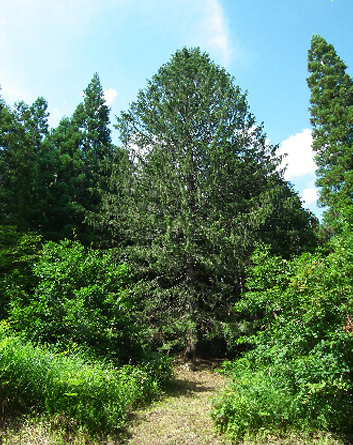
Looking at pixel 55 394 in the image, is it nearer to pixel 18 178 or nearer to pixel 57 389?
pixel 57 389

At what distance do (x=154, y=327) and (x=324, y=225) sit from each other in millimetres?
10018

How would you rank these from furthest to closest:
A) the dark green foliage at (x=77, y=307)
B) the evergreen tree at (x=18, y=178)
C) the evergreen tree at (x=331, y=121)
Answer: the evergreen tree at (x=331, y=121) < the evergreen tree at (x=18, y=178) < the dark green foliage at (x=77, y=307)

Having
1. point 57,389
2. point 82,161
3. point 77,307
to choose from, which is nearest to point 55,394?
point 57,389

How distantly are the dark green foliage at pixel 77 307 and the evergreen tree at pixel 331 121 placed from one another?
38.2ft

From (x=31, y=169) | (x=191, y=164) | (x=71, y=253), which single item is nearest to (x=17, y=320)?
(x=71, y=253)

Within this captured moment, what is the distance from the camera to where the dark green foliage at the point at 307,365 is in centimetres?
439

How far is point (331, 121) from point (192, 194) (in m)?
10.7

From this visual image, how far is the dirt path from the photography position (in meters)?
4.76

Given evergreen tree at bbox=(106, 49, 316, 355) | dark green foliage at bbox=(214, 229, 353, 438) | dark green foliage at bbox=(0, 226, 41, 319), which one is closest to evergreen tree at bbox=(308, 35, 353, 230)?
evergreen tree at bbox=(106, 49, 316, 355)

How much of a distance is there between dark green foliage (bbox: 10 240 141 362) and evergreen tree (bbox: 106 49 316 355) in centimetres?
375

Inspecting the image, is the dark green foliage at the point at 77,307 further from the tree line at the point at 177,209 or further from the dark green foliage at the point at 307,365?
the dark green foliage at the point at 307,365

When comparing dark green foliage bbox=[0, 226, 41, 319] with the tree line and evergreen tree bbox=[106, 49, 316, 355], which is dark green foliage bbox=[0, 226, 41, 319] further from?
evergreen tree bbox=[106, 49, 316, 355]

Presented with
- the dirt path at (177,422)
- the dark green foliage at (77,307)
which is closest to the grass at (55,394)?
the dirt path at (177,422)

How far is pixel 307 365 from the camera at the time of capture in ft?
14.8
